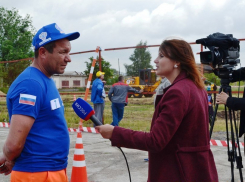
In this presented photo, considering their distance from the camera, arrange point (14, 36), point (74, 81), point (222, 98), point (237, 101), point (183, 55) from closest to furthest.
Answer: point (183, 55)
point (237, 101)
point (222, 98)
point (74, 81)
point (14, 36)

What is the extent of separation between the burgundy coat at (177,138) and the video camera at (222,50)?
1.61m

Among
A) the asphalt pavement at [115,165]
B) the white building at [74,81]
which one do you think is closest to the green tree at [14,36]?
the white building at [74,81]

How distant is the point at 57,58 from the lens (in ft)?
8.11

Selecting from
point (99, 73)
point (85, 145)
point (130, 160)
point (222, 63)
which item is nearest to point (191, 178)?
point (222, 63)

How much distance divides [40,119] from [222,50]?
7.27ft

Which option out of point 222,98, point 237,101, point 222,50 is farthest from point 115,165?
point 222,50

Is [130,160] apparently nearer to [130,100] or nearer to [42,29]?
[42,29]

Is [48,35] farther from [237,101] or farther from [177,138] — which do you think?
[237,101]

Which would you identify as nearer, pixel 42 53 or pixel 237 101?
pixel 42 53

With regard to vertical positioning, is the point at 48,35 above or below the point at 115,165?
above

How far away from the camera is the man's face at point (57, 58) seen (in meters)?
2.46

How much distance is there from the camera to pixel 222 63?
12.4 ft

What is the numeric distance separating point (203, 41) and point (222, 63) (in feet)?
1.01

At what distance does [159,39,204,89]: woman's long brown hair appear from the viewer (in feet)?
7.47
